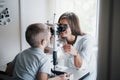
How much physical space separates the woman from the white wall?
44 cm

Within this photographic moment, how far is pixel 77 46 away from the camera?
1709mm

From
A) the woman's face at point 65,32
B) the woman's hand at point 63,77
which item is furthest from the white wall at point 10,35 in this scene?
the woman's hand at point 63,77

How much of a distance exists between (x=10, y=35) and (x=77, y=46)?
640mm

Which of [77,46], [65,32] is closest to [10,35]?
[65,32]

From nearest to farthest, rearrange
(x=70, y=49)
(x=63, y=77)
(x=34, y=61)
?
1. (x=34, y=61)
2. (x=63, y=77)
3. (x=70, y=49)

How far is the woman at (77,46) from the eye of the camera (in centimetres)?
170

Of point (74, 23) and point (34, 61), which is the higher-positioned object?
point (74, 23)

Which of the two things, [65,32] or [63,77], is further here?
[65,32]

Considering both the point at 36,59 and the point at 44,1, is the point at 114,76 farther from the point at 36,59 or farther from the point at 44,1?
the point at 44,1

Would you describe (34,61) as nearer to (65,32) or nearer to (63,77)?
(63,77)

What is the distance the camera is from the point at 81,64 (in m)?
1.72

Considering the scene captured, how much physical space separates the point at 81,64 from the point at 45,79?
0.54 m

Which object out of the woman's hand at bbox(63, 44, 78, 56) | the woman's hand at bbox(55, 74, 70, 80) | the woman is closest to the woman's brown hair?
the woman

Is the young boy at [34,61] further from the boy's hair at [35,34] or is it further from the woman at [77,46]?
the woman at [77,46]
